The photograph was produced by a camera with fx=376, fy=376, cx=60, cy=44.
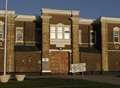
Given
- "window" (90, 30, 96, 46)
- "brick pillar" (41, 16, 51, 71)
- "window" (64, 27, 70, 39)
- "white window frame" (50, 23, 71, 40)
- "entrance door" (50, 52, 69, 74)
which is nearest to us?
"brick pillar" (41, 16, 51, 71)

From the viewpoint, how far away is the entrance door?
63703 mm

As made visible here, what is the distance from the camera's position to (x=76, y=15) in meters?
64.9

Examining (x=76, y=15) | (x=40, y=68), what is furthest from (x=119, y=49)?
(x=40, y=68)

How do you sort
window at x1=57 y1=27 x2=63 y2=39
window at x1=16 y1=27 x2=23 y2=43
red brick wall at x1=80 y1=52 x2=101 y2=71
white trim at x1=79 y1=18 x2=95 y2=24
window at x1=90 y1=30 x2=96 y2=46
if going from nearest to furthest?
window at x1=57 y1=27 x2=63 y2=39
red brick wall at x1=80 y1=52 x2=101 y2=71
window at x1=16 y1=27 x2=23 y2=43
white trim at x1=79 y1=18 x2=95 y2=24
window at x1=90 y1=30 x2=96 y2=46

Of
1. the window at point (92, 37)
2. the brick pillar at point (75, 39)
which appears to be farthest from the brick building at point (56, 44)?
the window at point (92, 37)

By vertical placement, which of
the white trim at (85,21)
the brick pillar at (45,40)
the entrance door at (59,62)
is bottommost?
the entrance door at (59,62)

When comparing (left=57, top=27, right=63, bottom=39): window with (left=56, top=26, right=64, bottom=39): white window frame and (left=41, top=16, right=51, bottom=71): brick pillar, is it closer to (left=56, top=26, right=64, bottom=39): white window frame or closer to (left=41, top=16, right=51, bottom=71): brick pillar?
(left=56, top=26, right=64, bottom=39): white window frame

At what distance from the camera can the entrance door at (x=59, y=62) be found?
63.7m

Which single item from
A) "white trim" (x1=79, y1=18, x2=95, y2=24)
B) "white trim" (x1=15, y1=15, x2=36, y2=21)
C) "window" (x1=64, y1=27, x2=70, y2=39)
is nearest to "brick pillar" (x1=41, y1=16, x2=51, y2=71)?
"window" (x1=64, y1=27, x2=70, y2=39)

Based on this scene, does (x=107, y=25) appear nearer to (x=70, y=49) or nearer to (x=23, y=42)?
(x=70, y=49)

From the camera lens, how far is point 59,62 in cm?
6425

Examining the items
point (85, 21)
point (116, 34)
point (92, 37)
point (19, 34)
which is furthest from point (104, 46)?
point (19, 34)

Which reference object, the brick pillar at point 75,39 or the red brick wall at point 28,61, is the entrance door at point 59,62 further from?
the red brick wall at point 28,61

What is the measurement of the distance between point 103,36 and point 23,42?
14.5 m
